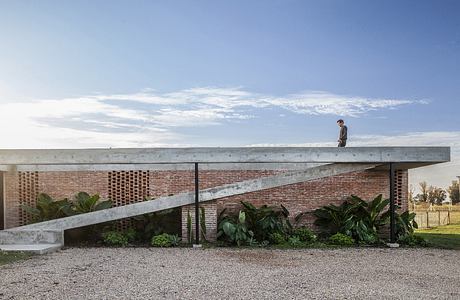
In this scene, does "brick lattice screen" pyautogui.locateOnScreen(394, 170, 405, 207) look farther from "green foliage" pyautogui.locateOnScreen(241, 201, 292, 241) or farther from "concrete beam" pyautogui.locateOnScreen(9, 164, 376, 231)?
"concrete beam" pyautogui.locateOnScreen(9, 164, 376, 231)

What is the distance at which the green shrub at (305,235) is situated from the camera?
1340 centimetres

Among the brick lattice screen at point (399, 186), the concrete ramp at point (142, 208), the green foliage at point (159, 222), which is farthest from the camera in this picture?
the brick lattice screen at point (399, 186)

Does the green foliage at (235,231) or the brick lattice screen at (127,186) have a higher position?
the brick lattice screen at (127,186)

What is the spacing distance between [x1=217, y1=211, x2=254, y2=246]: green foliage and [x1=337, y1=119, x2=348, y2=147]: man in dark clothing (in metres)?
3.72

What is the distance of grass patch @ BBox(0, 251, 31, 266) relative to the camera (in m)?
10.2

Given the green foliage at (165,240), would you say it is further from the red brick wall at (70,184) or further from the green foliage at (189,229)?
the red brick wall at (70,184)

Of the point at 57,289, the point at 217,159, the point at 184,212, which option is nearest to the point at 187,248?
the point at 184,212

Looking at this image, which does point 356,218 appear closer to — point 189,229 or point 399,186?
point 399,186

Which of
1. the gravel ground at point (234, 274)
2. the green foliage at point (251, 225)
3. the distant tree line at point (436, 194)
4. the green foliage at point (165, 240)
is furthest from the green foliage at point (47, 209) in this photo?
the distant tree line at point (436, 194)

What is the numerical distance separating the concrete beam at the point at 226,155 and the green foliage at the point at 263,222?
166cm

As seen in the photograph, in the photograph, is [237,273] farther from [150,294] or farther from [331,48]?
[331,48]

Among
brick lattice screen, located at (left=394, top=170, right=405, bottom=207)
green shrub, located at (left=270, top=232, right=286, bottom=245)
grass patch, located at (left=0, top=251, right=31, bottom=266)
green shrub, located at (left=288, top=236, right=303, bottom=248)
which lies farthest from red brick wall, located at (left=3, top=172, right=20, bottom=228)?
brick lattice screen, located at (left=394, top=170, right=405, bottom=207)

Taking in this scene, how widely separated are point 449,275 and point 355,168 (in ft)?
17.1

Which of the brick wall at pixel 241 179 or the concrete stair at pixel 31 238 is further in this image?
the brick wall at pixel 241 179
